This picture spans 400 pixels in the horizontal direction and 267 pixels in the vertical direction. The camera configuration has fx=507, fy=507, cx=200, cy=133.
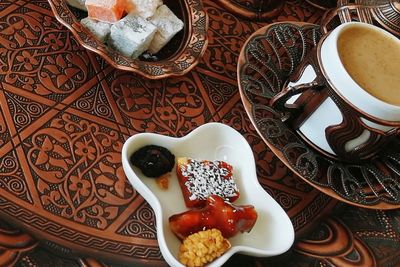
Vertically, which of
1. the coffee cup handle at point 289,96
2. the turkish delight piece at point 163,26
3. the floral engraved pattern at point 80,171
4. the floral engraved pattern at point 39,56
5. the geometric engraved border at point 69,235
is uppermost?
the coffee cup handle at point 289,96

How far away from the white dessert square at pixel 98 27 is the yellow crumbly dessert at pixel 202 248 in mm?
351

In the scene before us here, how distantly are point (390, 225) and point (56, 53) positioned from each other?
596 millimetres

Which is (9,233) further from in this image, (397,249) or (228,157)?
(397,249)

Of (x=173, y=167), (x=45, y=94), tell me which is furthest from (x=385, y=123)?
(x=45, y=94)

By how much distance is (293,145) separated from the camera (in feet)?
2.55

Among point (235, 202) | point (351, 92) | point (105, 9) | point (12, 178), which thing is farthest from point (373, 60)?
A: point (12, 178)

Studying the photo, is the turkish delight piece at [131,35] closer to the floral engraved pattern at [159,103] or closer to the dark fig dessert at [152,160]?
the floral engraved pattern at [159,103]

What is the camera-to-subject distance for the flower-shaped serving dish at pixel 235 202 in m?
0.66

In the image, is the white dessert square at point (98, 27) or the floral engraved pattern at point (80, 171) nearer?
the floral engraved pattern at point (80, 171)

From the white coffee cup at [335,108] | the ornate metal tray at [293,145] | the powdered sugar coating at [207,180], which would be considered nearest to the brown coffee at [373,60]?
the white coffee cup at [335,108]

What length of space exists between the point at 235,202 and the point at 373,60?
0.99 ft

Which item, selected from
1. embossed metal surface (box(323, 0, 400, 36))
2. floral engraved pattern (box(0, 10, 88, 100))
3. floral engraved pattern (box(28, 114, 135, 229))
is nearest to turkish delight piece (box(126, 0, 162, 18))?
floral engraved pattern (box(0, 10, 88, 100))

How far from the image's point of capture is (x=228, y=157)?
2.53 ft

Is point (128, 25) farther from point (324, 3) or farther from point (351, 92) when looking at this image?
point (324, 3)
